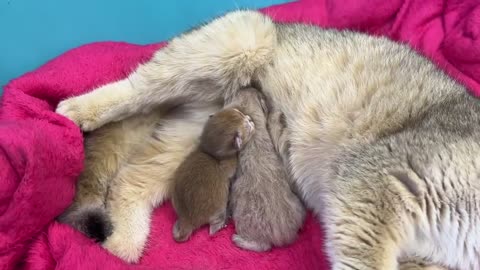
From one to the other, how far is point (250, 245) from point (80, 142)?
870mm

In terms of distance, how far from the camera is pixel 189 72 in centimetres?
267

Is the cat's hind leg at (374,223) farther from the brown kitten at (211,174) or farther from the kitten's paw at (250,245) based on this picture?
the brown kitten at (211,174)

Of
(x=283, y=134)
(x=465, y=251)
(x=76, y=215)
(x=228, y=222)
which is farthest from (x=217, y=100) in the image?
(x=465, y=251)

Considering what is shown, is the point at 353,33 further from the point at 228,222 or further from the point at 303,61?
the point at 228,222

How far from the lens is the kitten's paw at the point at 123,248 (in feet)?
8.15

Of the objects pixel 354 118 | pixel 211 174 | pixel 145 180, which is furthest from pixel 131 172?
pixel 354 118

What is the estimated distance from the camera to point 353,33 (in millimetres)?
2797

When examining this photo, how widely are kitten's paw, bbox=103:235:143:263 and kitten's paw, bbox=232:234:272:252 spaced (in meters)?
0.44

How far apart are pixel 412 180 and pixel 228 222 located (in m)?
0.97

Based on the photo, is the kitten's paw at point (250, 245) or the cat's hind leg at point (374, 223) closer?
the cat's hind leg at point (374, 223)

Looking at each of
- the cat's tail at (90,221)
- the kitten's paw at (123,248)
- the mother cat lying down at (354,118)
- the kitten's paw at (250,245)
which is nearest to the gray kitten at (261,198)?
the kitten's paw at (250,245)

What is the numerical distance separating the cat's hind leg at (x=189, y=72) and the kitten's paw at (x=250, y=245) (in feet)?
2.27

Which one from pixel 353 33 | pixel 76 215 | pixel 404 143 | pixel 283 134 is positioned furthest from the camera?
pixel 353 33

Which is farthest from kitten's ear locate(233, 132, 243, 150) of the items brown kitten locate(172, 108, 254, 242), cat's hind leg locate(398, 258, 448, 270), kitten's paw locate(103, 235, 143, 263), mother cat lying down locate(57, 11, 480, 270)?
cat's hind leg locate(398, 258, 448, 270)
